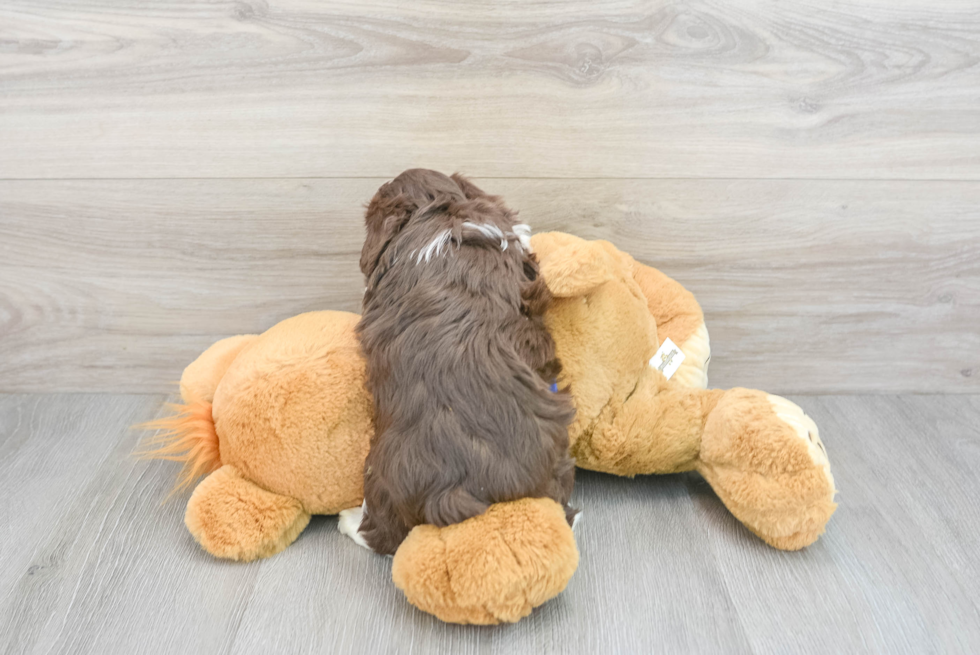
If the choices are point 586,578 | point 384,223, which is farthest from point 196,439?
point 586,578

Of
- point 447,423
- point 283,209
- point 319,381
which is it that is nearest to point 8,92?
point 283,209

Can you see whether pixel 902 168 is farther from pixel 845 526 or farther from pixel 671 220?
pixel 845 526

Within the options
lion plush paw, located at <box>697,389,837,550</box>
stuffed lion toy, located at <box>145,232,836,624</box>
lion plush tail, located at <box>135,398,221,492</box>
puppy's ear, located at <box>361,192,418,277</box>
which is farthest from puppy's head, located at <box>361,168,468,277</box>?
lion plush paw, located at <box>697,389,837,550</box>

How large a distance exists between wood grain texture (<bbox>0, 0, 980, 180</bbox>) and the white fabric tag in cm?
23

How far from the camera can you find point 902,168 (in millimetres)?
905

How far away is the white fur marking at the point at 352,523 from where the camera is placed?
74 centimetres

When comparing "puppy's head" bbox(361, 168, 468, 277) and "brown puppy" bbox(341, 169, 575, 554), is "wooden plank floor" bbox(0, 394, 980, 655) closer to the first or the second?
"brown puppy" bbox(341, 169, 575, 554)

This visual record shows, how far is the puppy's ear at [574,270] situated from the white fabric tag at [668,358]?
0.18 metres

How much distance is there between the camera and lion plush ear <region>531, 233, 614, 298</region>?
2.21 feet

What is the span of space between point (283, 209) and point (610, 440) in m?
0.51

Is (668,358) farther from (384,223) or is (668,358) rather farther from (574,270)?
(384,223)

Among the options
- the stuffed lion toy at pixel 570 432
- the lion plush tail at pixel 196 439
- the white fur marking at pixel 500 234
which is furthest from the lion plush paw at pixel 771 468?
the lion plush tail at pixel 196 439

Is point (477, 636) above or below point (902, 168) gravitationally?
below

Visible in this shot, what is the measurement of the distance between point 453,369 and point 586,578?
0.25 metres
